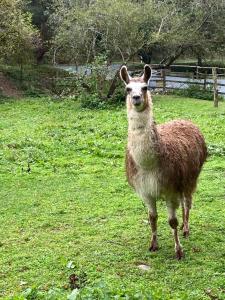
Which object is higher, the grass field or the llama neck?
the llama neck

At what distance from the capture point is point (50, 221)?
23.0 feet

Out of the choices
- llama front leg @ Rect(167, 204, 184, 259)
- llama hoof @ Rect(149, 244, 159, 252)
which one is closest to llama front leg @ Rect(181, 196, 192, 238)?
llama hoof @ Rect(149, 244, 159, 252)

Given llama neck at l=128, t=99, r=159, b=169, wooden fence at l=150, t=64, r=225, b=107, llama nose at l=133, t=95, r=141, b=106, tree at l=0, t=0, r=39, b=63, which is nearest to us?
llama nose at l=133, t=95, r=141, b=106

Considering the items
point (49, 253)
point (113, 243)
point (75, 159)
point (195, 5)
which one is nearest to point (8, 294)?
point (49, 253)

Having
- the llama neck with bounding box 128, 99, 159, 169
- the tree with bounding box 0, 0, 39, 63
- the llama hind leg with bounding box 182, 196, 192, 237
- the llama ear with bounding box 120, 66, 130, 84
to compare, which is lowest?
the llama hind leg with bounding box 182, 196, 192, 237

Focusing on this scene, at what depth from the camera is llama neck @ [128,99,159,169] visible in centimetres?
529

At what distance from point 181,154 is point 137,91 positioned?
0.97 m

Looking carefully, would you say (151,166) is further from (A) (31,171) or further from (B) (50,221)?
(A) (31,171)

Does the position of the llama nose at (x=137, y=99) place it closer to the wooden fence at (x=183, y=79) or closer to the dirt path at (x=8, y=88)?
the wooden fence at (x=183, y=79)

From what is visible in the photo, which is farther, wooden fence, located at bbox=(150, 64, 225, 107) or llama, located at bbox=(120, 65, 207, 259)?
wooden fence, located at bbox=(150, 64, 225, 107)

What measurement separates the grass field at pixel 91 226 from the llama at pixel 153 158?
48 centimetres

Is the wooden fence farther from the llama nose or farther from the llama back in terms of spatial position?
the llama nose

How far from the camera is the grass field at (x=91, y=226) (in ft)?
16.3

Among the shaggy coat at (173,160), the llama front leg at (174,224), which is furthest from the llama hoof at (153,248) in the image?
the shaggy coat at (173,160)
